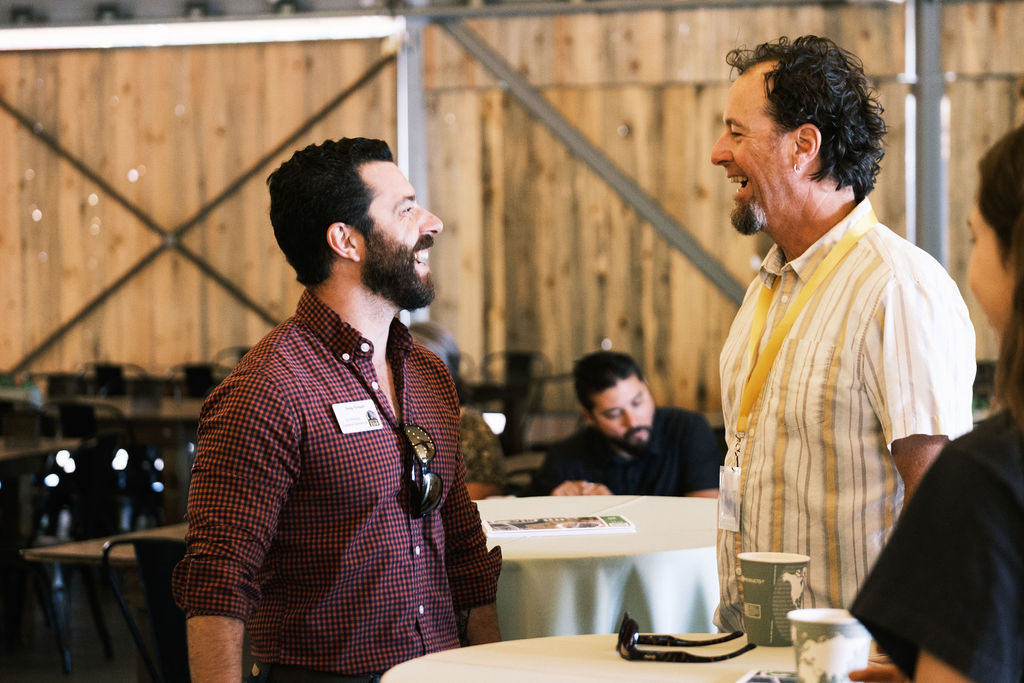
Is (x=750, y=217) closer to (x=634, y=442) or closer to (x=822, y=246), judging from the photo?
(x=822, y=246)

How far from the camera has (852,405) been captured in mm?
2031

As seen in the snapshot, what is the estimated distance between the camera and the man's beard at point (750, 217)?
2.27 m

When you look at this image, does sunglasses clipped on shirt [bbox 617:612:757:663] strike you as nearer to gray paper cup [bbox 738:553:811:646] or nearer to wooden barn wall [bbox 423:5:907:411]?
gray paper cup [bbox 738:553:811:646]

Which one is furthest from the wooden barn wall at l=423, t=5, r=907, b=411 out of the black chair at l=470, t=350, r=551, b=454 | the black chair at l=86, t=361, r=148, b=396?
the black chair at l=86, t=361, r=148, b=396

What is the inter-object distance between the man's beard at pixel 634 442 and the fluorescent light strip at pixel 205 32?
650 centimetres

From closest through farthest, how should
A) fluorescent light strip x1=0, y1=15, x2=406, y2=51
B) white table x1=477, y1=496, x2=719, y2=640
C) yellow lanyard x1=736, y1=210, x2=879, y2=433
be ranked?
yellow lanyard x1=736, y1=210, x2=879, y2=433 → white table x1=477, y1=496, x2=719, y2=640 → fluorescent light strip x1=0, y1=15, x2=406, y2=51

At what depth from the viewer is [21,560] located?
533cm

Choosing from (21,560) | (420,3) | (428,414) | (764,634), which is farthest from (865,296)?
(420,3)

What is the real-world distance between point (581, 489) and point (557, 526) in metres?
0.87

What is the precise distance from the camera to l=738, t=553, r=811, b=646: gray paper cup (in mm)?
1792

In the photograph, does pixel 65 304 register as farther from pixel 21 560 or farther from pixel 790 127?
pixel 790 127

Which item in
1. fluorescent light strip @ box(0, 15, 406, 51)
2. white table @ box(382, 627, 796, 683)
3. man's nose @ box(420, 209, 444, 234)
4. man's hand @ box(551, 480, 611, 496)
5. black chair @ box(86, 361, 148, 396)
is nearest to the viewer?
white table @ box(382, 627, 796, 683)

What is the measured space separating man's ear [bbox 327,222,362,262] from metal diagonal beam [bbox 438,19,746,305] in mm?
7495

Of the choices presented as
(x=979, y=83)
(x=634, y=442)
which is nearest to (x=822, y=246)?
(x=634, y=442)
